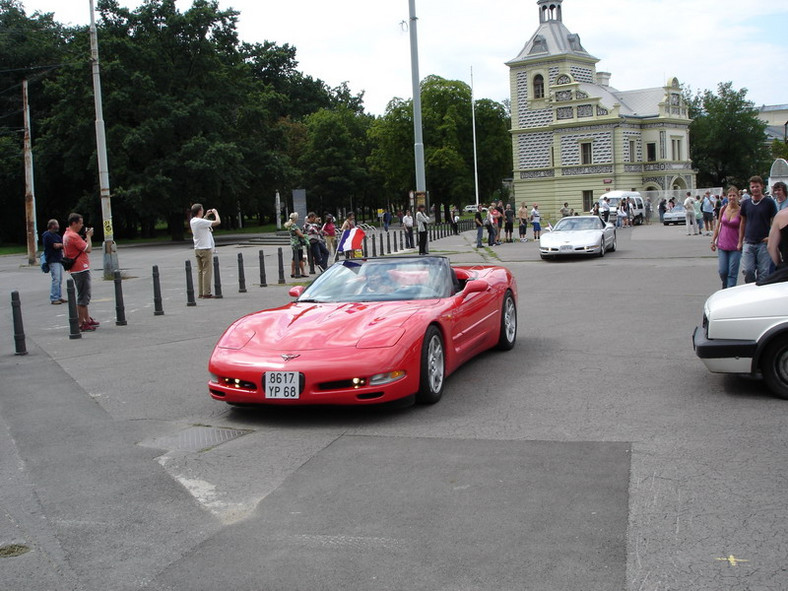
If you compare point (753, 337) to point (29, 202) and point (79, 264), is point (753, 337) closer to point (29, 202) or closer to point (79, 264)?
point (79, 264)

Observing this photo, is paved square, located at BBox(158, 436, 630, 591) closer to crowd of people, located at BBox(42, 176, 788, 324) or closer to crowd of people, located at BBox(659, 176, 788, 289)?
crowd of people, located at BBox(42, 176, 788, 324)

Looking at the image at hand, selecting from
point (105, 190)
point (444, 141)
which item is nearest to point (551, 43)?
point (444, 141)

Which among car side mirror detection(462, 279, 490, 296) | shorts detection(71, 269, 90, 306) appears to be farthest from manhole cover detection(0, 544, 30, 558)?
shorts detection(71, 269, 90, 306)

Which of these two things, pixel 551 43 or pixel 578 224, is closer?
pixel 578 224

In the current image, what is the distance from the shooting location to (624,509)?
15.6 feet

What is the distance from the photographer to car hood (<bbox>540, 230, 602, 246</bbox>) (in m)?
27.3

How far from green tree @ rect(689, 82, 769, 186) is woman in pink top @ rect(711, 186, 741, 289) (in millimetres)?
91418

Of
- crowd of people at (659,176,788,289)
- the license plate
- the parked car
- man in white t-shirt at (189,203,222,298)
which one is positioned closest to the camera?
the license plate

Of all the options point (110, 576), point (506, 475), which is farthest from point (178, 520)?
point (506, 475)

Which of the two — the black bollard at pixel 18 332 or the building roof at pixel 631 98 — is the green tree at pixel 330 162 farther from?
the black bollard at pixel 18 332

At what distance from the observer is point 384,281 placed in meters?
8.95

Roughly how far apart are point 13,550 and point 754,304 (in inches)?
235

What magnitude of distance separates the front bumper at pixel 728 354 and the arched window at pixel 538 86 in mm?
74956

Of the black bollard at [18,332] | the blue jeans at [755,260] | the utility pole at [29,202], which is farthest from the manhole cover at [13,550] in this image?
the utility pole at [29,202]
